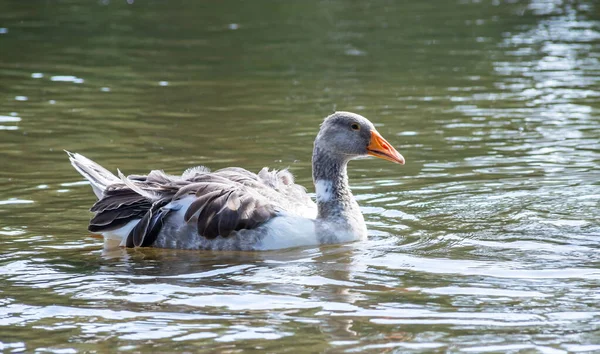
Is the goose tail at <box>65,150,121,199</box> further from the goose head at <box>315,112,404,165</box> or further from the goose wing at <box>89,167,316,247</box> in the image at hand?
the goose head at <box>315,112,404,165</box>

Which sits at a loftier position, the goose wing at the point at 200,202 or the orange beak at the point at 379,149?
the orange beak at the point at 379,149

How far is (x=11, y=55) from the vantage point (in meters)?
23.3

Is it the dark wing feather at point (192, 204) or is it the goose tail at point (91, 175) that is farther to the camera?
the goose tail at point (91, 175)

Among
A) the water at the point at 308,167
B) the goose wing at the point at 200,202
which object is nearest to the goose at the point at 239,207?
the goose wing at the point at 200,202

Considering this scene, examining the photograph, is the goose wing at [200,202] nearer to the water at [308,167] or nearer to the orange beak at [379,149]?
the water at [308,167]

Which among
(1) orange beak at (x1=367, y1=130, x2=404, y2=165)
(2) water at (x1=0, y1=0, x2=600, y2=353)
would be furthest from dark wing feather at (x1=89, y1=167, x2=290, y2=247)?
(1) orange beak at (x1=367, y1=130, x2=404, y2=165)

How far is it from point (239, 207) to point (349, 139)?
1.41 m

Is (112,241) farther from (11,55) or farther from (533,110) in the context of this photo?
(11,55)

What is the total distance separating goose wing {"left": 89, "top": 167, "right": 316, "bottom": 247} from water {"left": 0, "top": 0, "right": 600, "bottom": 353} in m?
0.34

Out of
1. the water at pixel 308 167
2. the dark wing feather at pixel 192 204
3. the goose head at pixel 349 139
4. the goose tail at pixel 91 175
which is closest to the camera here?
the water at pixel 308 167

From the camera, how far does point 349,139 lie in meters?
11.0

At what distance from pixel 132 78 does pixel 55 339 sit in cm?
1334

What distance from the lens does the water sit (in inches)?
323

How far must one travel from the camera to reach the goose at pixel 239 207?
1053 cm
